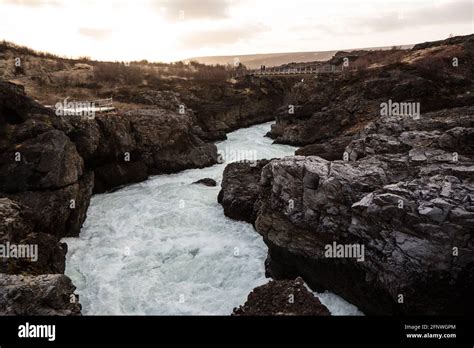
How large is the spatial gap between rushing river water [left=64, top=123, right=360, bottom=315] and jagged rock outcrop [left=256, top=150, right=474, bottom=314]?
5.35ft

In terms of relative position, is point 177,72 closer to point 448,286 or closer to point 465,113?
point 465,113

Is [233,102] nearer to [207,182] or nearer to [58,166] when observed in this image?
[207,182]

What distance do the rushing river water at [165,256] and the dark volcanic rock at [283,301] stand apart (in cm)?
427

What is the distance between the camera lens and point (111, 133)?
30.4 meters

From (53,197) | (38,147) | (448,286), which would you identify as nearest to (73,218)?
(53,197)

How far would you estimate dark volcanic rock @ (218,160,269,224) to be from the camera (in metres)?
22.7

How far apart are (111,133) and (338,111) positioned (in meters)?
24.9
